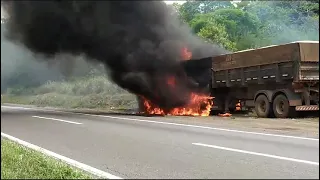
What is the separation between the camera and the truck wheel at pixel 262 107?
1403cm

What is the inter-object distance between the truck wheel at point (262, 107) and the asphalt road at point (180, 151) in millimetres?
3990

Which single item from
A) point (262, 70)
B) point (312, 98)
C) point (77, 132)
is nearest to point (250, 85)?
point (262, 70)

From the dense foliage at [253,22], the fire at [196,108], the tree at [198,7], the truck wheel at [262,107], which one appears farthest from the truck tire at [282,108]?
the tree at [198,7]

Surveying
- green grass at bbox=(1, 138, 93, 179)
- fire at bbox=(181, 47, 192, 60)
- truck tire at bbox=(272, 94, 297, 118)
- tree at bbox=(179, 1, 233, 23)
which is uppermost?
tree at bbox=(179, 1, 233, 23)

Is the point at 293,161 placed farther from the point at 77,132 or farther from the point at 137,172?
the point at 77,132

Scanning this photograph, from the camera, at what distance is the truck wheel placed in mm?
14031

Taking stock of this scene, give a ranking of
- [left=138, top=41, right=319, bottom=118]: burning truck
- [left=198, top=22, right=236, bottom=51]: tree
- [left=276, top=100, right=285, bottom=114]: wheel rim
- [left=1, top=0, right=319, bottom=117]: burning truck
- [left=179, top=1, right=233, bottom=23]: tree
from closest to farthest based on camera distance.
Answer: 1. [left=138, top=41, right=319, bottom=118]: burning truck
2. [left=1, top=0, right=319, bottom=117]: burning truck
3. [left=276, top=100, right=285, bottom=114]: wheel rim
4. [left=198, top=22, right=236, bottom=51]: tree
5. [left=179, top=1, right=233, bottom=23]: tree

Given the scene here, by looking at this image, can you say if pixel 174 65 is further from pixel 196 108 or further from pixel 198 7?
pixel 198 7

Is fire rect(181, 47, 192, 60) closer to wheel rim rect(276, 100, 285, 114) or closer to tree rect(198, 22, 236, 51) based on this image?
wheel rim rect(276, 100, 285, 114)

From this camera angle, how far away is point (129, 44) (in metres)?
16.3

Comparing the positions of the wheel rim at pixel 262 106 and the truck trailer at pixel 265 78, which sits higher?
the truck trailer at pixel 265 78

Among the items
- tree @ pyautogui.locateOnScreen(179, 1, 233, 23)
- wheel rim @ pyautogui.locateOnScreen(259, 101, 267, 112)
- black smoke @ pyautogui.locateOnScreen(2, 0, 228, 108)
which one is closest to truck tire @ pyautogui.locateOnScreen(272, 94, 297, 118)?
wheel rim @ pyautogui.locateOnScreen(259, 101, 267, 112)

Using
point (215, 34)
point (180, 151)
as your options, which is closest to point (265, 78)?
point (180, 151)

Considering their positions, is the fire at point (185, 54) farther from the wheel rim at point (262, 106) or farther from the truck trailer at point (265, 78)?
the wheel rim at point (262, 106)
